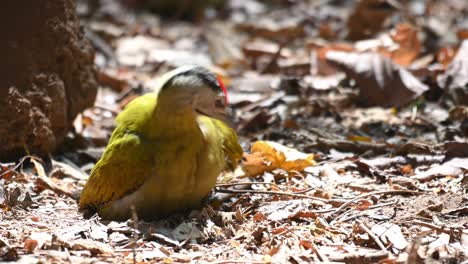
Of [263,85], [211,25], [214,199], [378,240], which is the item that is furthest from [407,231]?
[211,25]

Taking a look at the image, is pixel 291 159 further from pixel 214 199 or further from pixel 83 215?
pixel 83 215

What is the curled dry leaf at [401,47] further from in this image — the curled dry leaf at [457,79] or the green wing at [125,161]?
the green wing at [125,161]

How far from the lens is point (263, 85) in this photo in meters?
5.82

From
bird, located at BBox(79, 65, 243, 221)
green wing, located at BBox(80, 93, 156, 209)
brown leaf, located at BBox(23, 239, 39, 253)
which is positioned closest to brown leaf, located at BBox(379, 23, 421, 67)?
bird, located at BBox(79, 65, 243, 221)

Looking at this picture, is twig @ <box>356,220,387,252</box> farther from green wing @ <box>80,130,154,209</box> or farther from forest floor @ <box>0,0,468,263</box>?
green wing @ <box>80,130,154,209</box>

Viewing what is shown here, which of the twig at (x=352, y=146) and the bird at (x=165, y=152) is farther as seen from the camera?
the twig at (x=352, y=146)

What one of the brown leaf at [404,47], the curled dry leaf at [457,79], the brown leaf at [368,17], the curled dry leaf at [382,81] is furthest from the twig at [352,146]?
the brown leaf at [368,17]

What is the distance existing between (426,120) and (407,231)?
5.99 feet

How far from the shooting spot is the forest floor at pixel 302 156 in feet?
9.53

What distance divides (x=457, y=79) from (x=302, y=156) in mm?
1632

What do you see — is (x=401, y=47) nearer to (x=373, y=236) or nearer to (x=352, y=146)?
(x=352, y=146)

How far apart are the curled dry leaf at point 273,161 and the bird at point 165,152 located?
0.62 meters

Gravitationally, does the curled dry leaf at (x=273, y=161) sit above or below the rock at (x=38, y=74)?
below

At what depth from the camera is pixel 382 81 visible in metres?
5.09
